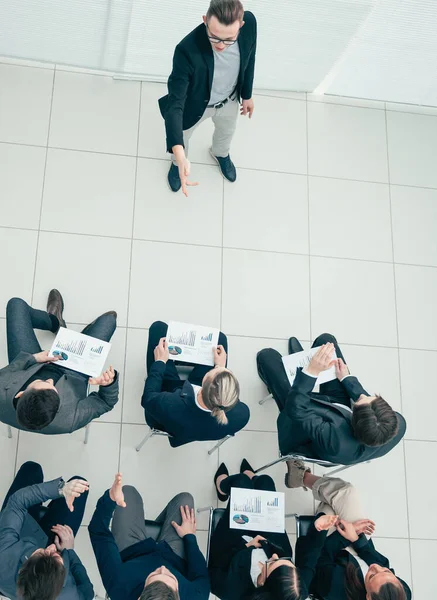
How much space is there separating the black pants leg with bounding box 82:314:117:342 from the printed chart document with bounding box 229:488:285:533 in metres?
1.26

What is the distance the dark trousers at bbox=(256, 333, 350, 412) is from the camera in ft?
11.8

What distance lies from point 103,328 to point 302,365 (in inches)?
51.2

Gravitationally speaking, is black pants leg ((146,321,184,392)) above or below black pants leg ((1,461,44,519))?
above

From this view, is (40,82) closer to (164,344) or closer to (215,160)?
(215,160)

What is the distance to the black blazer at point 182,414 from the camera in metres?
3.16

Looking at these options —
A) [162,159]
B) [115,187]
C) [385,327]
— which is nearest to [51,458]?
[115,187]

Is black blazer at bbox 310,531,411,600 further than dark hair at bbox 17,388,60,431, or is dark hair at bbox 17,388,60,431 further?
black blazer at bbox 310,531,411,600

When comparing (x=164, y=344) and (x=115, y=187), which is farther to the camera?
(x=115, y=187)

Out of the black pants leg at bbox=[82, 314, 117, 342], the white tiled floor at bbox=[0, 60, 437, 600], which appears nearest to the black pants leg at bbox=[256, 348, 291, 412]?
the white tiled floor at bbox=[0, 60, 437, 600]

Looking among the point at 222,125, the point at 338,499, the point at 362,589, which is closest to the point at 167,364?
the point at 338,499

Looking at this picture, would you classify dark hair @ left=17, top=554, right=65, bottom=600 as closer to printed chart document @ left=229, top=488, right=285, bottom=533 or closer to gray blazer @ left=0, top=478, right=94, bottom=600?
gray blazer @ left=0, top=478, right=94, bottom=600

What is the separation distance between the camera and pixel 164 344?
11.5ft

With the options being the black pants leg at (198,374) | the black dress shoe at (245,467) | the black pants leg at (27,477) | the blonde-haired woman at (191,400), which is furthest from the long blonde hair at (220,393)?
the black pants leg at (27,477)

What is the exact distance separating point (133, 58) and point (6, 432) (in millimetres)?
2804
